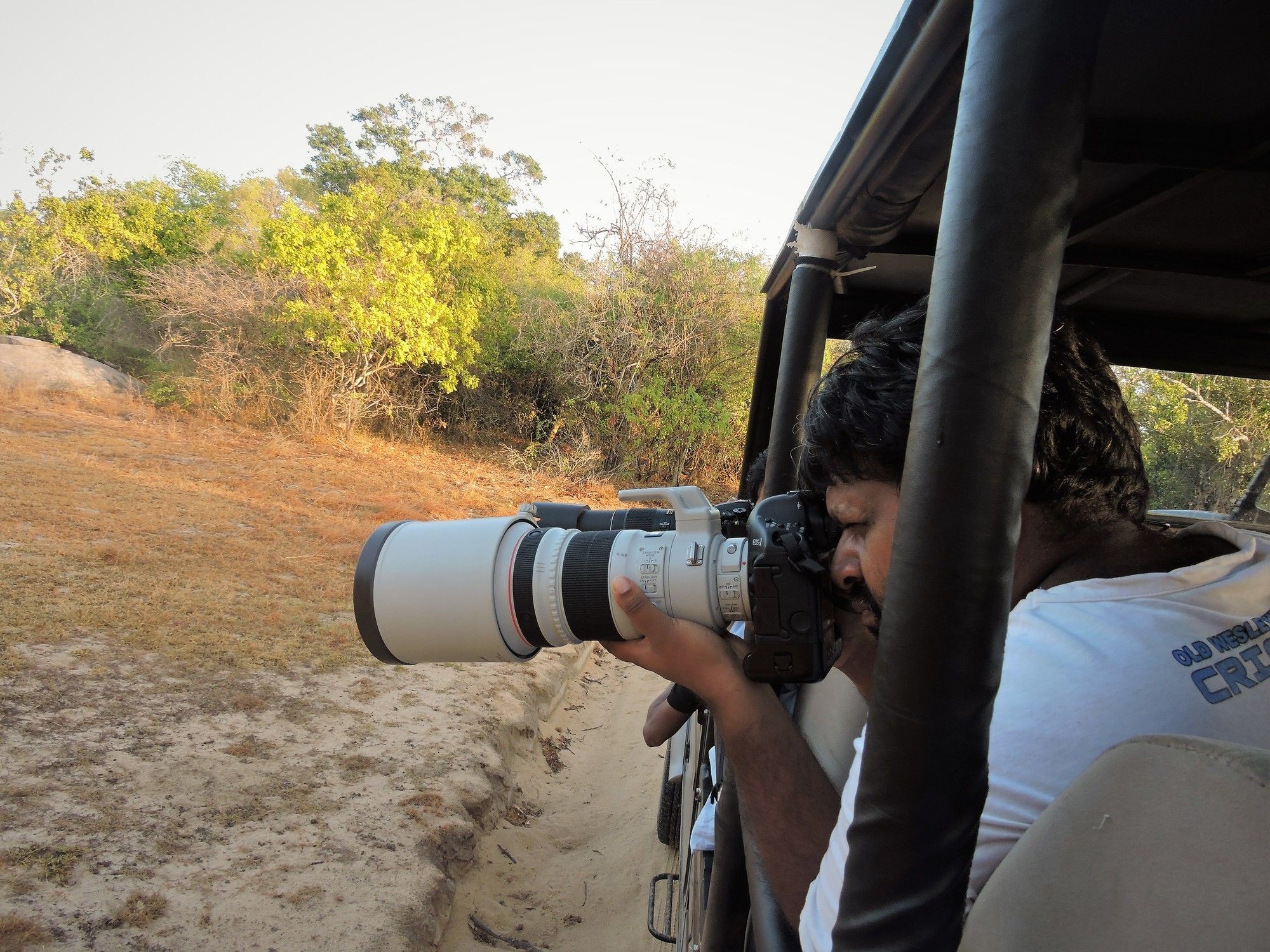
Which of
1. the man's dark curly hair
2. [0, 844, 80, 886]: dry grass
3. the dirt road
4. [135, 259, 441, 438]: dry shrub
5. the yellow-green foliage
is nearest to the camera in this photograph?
the man's dark curly hair

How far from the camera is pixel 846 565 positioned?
3.94ft

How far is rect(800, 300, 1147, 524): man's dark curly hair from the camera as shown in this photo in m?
1.09

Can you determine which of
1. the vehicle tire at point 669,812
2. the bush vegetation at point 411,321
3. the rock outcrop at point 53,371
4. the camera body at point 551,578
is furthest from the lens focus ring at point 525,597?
the rock outcrop at point 53,371

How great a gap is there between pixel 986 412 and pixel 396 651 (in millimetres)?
1138

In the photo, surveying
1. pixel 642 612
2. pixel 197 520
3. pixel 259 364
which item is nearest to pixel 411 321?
pixel 259 364

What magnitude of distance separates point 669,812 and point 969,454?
2.98 m

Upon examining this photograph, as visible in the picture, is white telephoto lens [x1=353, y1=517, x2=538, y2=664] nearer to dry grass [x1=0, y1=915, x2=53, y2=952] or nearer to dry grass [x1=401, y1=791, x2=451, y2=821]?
dry grass [x1=0, y1=915, x2=53, y2=952]

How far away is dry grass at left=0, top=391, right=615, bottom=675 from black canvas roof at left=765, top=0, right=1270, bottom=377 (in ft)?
12.0

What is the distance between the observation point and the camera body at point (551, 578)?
130cm

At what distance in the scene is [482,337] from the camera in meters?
13.7

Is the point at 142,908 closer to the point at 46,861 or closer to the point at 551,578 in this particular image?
the point at 46,861

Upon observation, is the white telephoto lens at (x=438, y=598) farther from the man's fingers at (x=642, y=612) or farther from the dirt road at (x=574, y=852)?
the dirt road at (x=574, y=852)

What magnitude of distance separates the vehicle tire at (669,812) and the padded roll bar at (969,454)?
269cm

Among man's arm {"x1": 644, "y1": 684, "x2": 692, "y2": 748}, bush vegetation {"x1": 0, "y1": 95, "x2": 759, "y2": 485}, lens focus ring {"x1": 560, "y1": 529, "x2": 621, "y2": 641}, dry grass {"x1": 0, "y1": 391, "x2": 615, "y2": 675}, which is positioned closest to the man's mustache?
lens focus ring {"x1": 560, "y1": 529, "x2": 621, "y2": 641}
